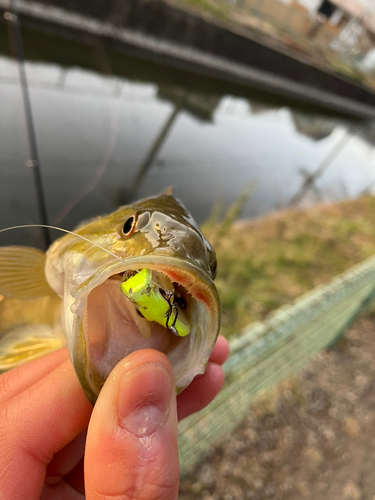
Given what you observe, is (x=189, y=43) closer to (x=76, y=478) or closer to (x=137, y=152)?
(x=137, y=152)

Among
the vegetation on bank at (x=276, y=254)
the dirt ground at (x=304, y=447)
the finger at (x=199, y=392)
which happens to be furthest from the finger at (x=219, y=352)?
the vegetation on bank at (x=276, y=254)

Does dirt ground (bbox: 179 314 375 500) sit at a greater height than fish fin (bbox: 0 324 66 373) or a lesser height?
lesser

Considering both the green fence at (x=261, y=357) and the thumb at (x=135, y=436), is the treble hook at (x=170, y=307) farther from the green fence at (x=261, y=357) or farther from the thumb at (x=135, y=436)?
the green fence at (x=261, y=357)

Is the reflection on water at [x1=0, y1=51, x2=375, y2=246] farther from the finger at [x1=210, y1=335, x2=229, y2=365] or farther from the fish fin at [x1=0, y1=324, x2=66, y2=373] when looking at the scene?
the finger at [x1=210, y1=335, x2=229, y2=365]

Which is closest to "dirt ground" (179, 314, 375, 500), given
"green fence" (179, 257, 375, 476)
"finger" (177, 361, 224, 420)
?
"green fence" (179, 257, 375, 476)

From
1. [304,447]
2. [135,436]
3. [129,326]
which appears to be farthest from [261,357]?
[135,436]

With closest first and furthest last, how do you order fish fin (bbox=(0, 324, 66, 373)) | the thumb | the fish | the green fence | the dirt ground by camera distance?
the thumb
the fish
fish fin (bbox=(0, 324, 66, 373))
the green fence
the dirt ground

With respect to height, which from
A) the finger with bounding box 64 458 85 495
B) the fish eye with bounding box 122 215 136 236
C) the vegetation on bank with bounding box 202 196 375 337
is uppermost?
the fish eye with bounding box 122 215 136 236
